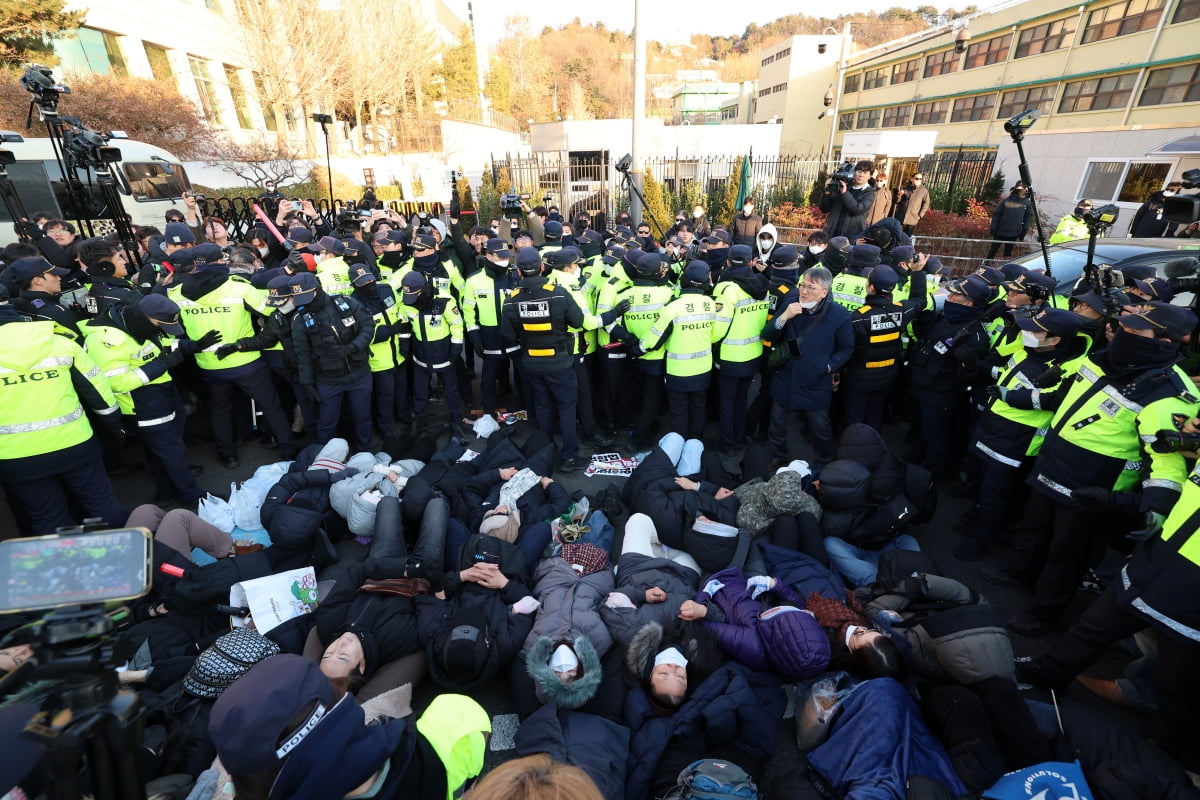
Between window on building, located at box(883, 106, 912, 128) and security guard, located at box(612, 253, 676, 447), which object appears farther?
window on building, located at box(883, 106, 912, 128)

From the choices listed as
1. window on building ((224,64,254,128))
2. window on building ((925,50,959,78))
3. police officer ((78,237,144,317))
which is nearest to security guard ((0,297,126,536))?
police officer ((78,237,144,317))

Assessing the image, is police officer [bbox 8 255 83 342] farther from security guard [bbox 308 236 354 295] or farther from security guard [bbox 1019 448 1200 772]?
security guard [bbox 1019 448 1200 772]

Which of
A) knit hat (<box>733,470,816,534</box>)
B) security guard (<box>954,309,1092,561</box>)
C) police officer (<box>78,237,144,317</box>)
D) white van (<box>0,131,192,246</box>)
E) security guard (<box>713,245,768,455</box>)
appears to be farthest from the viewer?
white van (<box>0,131,192,246</box>)

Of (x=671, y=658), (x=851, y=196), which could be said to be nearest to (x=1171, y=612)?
(x=671, y=658)

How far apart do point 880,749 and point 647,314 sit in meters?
3.99

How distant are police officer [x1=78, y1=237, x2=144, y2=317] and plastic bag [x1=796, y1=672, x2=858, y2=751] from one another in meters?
6.16

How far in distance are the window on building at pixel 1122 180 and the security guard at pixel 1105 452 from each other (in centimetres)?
1641

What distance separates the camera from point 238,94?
88.5 ft

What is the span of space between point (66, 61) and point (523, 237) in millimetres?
20973

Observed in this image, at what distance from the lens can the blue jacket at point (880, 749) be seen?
2.29 metres

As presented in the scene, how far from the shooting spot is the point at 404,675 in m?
3.04

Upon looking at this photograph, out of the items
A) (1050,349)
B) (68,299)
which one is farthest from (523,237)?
(1050,349)

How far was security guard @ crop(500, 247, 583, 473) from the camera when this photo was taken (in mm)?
5102

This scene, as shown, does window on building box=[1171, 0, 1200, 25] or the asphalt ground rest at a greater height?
window on building box=[1171, 0, 1200, 25]
